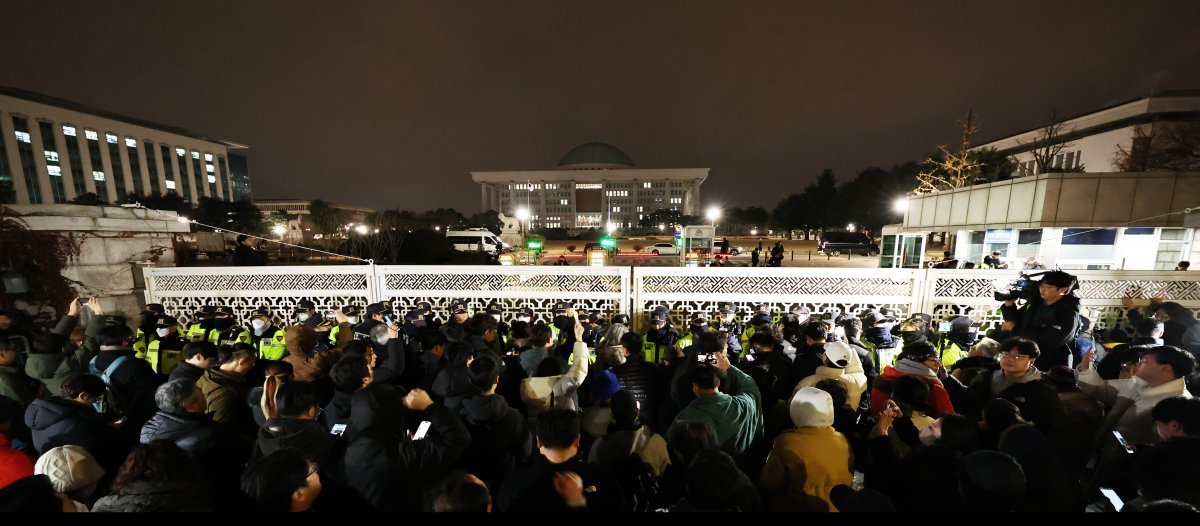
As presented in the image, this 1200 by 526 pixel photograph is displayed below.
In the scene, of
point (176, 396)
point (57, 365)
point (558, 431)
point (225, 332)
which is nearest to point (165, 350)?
point (225, 332)

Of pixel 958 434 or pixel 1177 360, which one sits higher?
pixel 1177 360

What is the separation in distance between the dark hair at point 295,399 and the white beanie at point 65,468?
0.70 metres

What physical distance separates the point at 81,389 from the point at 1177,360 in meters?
6.74

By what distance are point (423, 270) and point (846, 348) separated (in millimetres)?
6572

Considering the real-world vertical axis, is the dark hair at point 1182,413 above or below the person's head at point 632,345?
above

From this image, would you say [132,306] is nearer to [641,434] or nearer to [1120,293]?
[641,434]

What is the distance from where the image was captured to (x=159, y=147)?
6225cm

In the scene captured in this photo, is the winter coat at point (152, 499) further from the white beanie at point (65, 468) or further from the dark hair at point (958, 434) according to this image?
the dark hair at point (958, 434)

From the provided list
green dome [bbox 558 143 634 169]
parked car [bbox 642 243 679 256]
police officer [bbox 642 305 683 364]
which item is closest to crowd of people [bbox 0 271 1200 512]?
police officer [bbox 642 305 683 364]

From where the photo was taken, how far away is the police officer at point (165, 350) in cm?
454

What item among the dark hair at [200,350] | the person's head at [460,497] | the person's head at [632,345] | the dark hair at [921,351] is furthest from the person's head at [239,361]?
the dark hair at [921,351]

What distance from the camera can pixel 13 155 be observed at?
153 ft

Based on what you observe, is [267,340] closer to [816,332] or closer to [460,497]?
[460,497]

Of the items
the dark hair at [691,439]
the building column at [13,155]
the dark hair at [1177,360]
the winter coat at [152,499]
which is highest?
the building column at [13,155]
